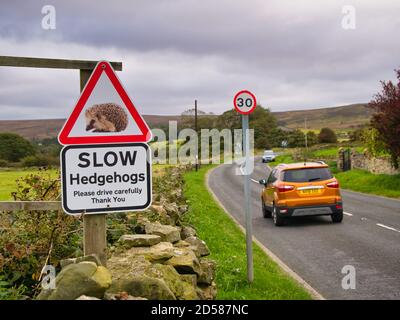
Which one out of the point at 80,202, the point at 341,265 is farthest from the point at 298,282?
the point at 80,202

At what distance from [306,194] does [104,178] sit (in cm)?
1156

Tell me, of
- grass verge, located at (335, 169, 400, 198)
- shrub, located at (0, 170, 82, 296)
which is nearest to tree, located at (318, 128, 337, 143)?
grass verge, located at (335, 169, 400, 198)

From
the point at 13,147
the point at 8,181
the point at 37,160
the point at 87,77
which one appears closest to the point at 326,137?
the point at 37,160

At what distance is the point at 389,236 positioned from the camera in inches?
496

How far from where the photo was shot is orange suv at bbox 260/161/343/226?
14820 mm

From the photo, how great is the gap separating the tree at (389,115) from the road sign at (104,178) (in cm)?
2168

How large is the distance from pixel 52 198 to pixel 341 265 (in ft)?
17.7

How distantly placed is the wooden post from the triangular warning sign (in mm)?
194

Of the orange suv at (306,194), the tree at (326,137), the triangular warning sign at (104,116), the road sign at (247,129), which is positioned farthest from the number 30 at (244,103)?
the tree at (326,137)

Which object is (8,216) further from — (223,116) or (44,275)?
(223,116)

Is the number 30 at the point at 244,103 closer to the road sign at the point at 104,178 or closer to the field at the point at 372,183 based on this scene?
the road sign at the point at 104,178

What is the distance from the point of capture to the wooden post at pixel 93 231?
13.5 feet

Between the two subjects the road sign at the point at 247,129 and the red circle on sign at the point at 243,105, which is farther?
the red circle on sign at the point at 243,105

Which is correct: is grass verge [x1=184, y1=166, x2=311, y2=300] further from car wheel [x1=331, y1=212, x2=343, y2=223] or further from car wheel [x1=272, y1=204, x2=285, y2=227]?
car wheel [x1=331, y1=212, x2=343, y2=223]
